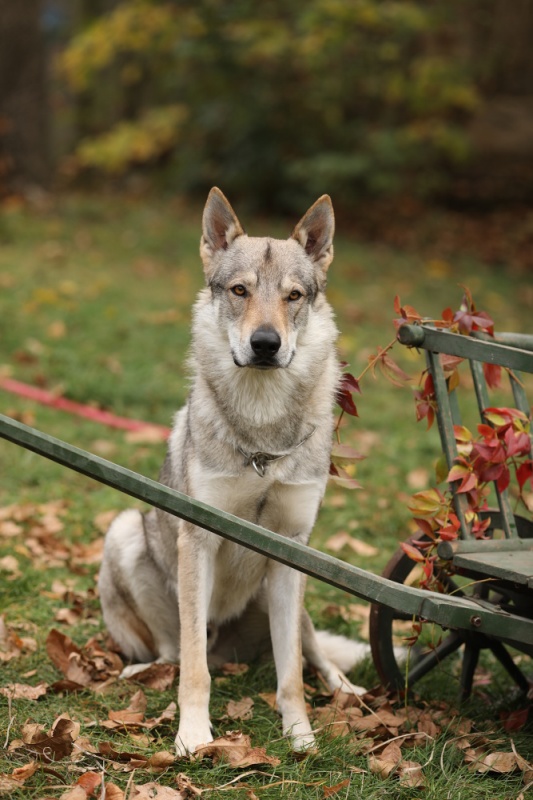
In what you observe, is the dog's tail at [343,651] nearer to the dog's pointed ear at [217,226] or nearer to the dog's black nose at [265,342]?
the dog's black nose at [265,342]

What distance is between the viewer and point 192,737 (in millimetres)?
3199

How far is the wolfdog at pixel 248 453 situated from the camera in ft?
11.3

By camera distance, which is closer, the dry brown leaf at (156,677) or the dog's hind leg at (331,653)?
the dry brown leaf at (156,677)

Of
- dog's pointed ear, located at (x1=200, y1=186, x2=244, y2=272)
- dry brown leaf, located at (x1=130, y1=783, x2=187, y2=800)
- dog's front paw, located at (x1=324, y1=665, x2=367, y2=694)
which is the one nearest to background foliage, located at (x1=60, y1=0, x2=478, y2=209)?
dog's pointed ear, located at (x1=200, y1=186, x2=244, y2=272)

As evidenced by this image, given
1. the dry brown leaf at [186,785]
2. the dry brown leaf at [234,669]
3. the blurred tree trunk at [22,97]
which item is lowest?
the dry brown leaf at [234,669]

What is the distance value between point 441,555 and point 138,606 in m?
1.45

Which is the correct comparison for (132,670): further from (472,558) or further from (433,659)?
(472,558)

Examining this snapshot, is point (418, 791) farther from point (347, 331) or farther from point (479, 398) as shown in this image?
point (347, 331)

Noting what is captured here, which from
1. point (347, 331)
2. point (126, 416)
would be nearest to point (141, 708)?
point (126, 416)

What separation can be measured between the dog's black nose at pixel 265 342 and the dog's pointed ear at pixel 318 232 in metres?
0.57

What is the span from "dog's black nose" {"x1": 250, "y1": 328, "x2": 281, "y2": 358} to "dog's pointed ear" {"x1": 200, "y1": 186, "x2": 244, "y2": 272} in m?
0.59

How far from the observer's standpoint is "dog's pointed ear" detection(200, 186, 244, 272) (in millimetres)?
3730

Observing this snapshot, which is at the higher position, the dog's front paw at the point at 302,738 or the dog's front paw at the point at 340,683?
the dog's front paw at the point at 302,738

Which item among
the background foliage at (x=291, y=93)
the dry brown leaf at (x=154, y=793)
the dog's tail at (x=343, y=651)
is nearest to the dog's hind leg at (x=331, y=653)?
the dog's tail at (x=343, y=651)
